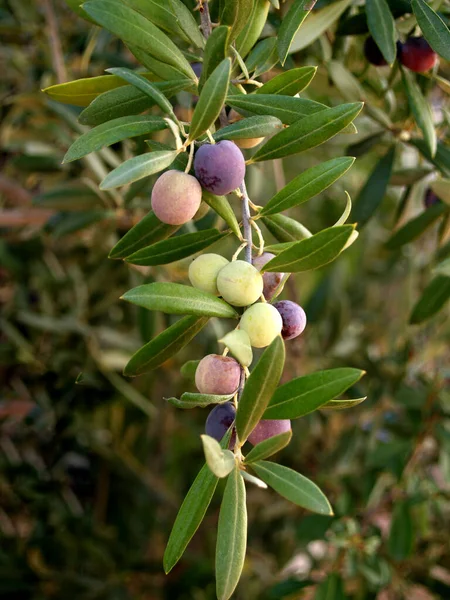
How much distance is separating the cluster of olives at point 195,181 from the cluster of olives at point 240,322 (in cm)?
4

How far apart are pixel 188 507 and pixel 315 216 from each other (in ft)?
4.23

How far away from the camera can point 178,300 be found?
482 millimetres

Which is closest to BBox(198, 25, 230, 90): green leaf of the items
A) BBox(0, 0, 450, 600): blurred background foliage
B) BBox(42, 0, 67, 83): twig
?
BBox(0, 0, 450, 600): blurred background foliage

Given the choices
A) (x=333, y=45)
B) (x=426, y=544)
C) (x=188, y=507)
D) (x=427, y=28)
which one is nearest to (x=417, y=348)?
(x=426, y=544)

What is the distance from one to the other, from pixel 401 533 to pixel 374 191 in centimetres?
65

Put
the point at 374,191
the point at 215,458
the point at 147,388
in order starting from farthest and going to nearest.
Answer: the point at 147,388, the point at 374,191, the point at 215,458

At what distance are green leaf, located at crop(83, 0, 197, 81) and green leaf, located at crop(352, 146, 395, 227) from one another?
1.28 feet

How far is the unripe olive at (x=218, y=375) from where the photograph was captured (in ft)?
1.57

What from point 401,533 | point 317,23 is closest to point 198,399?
point 317,23

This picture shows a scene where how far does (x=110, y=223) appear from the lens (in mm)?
1125

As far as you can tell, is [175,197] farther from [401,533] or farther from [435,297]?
[401,533]

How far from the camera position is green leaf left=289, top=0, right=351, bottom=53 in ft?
2.39

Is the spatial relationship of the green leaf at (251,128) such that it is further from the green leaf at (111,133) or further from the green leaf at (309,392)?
the green leaf at (309,392)

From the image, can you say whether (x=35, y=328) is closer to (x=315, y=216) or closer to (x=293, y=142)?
(x=315, y=216)
